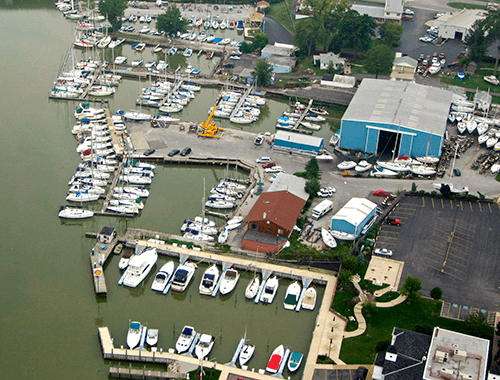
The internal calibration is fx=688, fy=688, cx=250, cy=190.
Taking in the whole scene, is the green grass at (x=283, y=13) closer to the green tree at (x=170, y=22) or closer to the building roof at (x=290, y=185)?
the green tree at (x=170, y=22)

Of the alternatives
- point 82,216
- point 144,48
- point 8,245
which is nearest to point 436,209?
point 82,216

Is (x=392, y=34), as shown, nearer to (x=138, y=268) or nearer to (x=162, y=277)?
(x=162, y=277)

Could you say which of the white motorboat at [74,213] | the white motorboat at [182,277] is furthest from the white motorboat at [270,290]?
the white motorboat at [74,213]

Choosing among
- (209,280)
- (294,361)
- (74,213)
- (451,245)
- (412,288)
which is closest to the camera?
(294,361)

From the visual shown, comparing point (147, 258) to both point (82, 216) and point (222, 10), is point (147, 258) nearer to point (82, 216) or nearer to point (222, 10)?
point (82, 216)

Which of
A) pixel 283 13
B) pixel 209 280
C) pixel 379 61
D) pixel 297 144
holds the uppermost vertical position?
pixel 379 61

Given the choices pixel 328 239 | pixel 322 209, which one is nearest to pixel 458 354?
pixel 328 239
